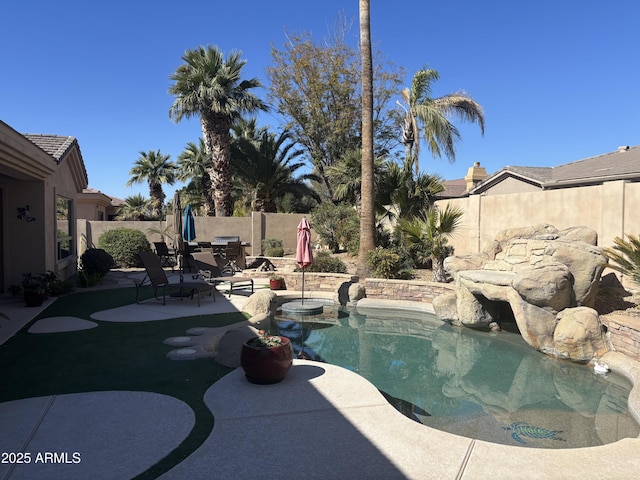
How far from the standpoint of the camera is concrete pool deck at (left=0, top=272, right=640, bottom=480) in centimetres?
309

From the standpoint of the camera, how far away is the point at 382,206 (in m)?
14.9

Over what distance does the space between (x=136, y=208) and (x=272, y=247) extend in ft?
68.9

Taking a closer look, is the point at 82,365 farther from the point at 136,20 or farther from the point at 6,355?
the point at 136,20

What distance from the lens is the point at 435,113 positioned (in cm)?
1892

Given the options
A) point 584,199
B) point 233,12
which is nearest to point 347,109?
point 233,12

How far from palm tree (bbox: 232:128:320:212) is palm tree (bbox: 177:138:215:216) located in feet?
10.4

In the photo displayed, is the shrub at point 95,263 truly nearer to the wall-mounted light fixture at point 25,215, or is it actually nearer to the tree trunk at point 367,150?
the wall-mounted light fixture at point 25,215

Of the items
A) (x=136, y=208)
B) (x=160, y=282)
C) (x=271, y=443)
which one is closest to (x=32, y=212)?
(x=160, y=282)

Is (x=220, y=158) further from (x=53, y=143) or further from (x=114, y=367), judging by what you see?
(x=114, y=367)

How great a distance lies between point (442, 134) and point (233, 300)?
43.9 ft

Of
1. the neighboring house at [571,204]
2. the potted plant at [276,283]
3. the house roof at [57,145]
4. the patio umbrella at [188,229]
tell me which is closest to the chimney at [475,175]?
the neighboring house at [571,204]

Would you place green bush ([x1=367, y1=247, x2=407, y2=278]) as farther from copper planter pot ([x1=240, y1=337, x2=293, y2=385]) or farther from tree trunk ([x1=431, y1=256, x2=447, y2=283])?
copper planter pot ([x1=240, y1=337, x2=293, y2=385])

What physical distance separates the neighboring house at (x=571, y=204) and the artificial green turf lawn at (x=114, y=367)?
7.40 m

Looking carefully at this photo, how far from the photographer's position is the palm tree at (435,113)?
1902 centimetres
